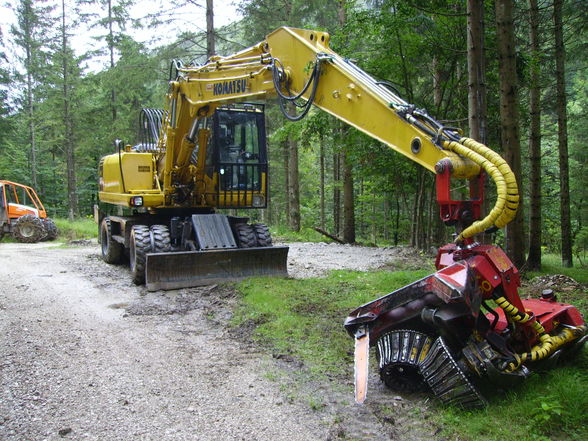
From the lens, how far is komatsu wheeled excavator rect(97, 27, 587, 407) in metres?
3.55

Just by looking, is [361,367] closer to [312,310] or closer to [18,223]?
[312,310]

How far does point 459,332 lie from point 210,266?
5245 mm

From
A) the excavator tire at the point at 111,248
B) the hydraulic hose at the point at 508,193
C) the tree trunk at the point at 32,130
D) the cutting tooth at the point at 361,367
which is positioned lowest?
the cutting tooth at the point at 361,367

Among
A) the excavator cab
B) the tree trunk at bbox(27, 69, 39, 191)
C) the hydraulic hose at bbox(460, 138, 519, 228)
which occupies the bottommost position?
the hydraulic hose at bbox(460, 138, 519, 228)

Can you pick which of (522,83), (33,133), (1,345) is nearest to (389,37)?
(522,83)

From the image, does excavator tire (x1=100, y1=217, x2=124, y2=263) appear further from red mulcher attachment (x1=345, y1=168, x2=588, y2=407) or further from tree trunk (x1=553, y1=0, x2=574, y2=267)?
tree trunk (x1=553, y1=0, x2=574, y2=267)

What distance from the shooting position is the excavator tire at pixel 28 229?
17.5m

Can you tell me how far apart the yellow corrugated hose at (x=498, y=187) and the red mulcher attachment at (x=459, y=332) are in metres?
0.33

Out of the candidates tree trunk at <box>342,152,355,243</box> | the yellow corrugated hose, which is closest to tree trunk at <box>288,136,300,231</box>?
tree trunk at <box>342,152,355,243</box>

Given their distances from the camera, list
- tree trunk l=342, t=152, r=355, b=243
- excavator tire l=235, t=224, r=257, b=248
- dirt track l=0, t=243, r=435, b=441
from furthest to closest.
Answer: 1. tree trunk l=342, t=152, r=355, b=243
2. excavator tire l=235, t=224, r=257, b=248
3. dirt track l=0, t=243, r=435, b=441

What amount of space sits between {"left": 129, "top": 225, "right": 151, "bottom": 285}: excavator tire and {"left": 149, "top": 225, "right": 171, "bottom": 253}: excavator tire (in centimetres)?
13

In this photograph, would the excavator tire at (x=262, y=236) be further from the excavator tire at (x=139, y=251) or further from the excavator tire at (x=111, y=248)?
the excavator tire at (x=111, y=248)

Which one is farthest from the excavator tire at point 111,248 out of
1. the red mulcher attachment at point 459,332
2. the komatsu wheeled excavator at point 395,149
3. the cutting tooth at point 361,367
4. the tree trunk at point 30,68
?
the tree trunk at point 30,68

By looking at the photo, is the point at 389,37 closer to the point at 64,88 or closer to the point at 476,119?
the point at 476,119
